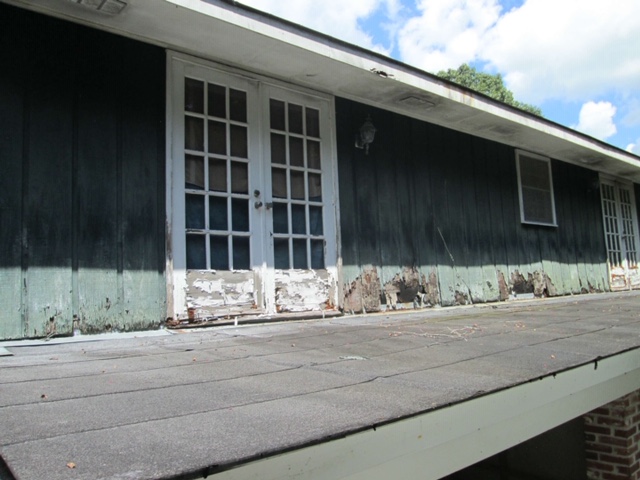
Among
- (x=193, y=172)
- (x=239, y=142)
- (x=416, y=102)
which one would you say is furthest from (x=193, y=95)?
(x=416, y=102)

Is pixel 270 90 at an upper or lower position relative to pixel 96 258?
upper

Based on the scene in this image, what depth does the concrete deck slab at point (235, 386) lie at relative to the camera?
107cm

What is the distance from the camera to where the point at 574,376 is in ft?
7.14

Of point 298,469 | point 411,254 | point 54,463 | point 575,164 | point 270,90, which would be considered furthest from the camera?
point 575,164

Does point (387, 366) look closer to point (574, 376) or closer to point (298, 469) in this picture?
point (574, 376)

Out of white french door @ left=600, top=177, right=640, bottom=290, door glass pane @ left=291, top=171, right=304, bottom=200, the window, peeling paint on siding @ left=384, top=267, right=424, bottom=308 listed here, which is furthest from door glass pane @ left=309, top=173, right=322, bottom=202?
white french door @ left=600, top=177, right=640, bottom=290

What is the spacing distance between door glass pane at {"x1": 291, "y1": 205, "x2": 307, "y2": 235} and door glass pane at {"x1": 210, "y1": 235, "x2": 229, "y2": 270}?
2.32 feet

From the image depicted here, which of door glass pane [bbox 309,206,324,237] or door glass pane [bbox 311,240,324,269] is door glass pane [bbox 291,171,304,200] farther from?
door glass pane [bbox 311,240,324,269]

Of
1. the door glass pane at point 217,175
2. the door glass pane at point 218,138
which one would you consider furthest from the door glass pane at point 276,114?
the door glass pane at point 217,175

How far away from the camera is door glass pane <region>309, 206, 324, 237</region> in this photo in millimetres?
4598

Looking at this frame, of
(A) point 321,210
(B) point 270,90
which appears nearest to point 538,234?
(A) point 321,210

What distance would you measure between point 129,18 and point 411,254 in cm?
353

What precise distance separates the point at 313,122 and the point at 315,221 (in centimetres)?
95

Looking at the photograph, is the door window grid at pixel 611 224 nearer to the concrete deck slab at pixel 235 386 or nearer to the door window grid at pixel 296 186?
the concrete deck slab at pixel 235 386
